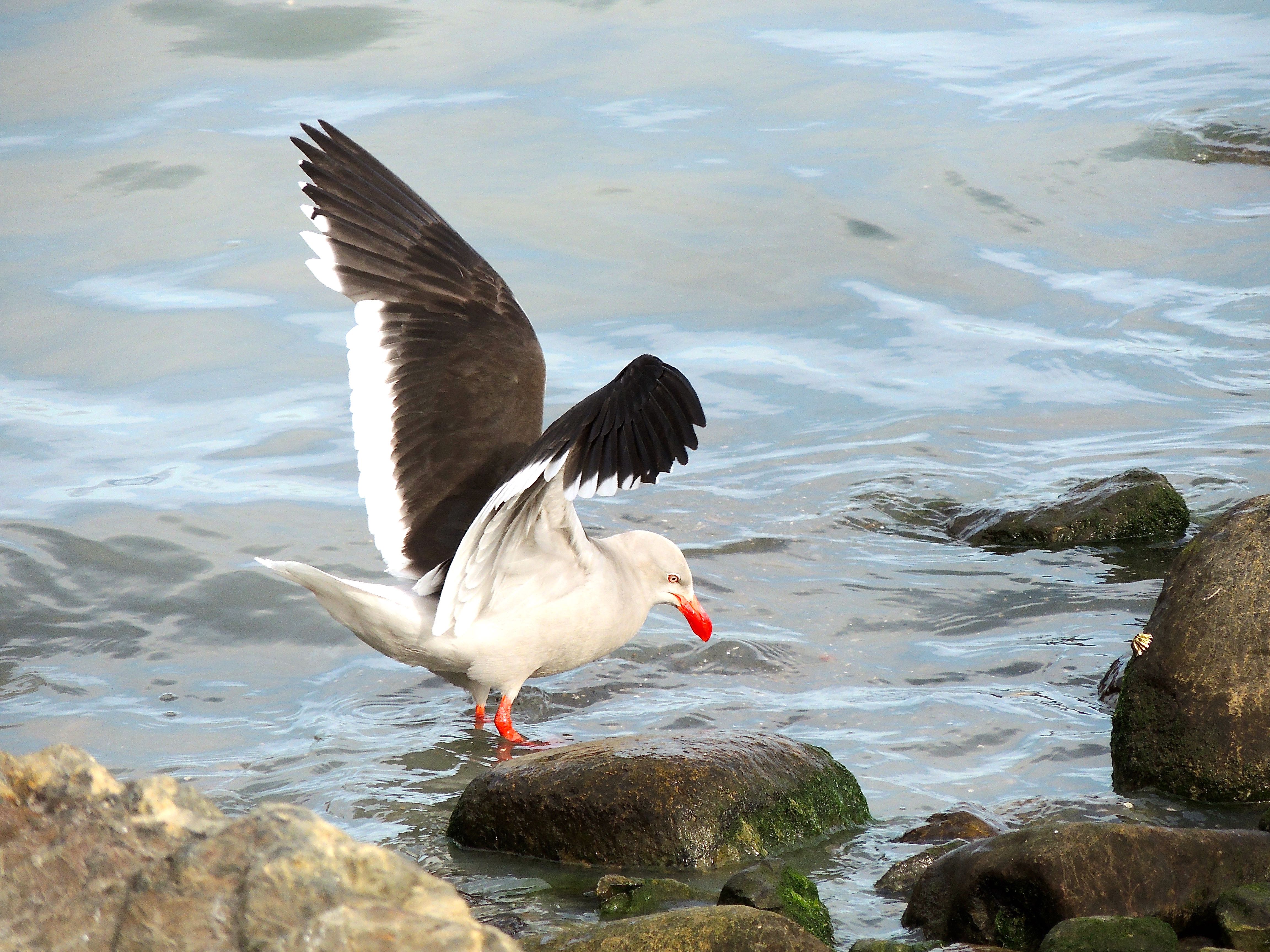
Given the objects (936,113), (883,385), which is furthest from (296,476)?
(936,113)

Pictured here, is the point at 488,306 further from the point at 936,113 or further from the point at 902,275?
the point at 936,113

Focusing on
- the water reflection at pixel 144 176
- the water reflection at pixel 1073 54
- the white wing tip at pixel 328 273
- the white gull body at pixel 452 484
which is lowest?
the white gull body at pixel 452 484

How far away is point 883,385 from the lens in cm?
1015

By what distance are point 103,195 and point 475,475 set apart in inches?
349

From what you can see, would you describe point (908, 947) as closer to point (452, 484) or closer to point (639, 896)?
point (639, 896)

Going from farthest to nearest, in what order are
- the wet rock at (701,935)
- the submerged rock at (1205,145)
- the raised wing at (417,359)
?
the submerged rock at (1205,145) → the raised wing at (417,359) → the wet rock at (701,935)

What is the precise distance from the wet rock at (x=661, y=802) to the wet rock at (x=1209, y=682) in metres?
0.99

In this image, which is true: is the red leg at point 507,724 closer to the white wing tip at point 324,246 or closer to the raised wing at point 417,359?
the raised wing at point 417,359

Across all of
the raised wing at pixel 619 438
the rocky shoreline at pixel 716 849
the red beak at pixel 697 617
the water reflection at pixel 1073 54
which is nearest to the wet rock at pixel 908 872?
the rocky shoreline at pixel 716 849

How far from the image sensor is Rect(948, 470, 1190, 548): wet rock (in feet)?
24.0

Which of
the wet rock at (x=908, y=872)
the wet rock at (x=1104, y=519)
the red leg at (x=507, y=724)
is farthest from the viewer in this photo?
the wet rock at (x=1104, y=519)

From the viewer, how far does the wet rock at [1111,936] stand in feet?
10.9

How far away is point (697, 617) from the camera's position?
6.24m

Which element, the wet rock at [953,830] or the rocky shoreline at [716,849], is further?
the wet rock at [953,830]
